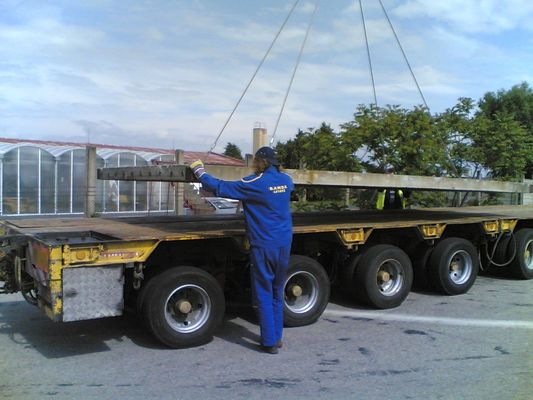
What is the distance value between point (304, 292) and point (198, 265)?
1.42 meters

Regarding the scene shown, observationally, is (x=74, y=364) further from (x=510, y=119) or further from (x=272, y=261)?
(x=510, y=119)

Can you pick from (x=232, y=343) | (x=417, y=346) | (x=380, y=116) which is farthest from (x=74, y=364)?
(x=380, y=116)

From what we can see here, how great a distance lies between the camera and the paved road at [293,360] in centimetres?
454

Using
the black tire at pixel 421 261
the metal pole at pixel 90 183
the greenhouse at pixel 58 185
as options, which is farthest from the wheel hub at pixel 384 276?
the greenhouse at pixel 58 185

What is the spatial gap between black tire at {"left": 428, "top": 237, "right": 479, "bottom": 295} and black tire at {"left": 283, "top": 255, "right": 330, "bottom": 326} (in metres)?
2.46

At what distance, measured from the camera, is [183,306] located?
5.57 meters

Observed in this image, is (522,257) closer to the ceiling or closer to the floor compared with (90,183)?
closer to the floor

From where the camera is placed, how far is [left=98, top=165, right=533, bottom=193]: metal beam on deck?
5.93 metres

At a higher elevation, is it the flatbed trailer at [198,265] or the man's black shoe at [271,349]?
the flatbed trailer at [198,265]

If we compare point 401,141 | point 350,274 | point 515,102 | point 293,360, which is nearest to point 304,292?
point 350,274

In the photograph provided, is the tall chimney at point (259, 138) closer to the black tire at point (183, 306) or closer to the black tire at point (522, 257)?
the black tire at point (183, 306)

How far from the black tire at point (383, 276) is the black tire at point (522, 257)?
134 inches

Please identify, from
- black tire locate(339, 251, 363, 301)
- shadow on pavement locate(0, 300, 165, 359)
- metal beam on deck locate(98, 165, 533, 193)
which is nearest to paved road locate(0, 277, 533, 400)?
shadow on pavement locate(0, 300, 165, 359)

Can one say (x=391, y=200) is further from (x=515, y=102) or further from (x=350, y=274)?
(x=515, y=102)
